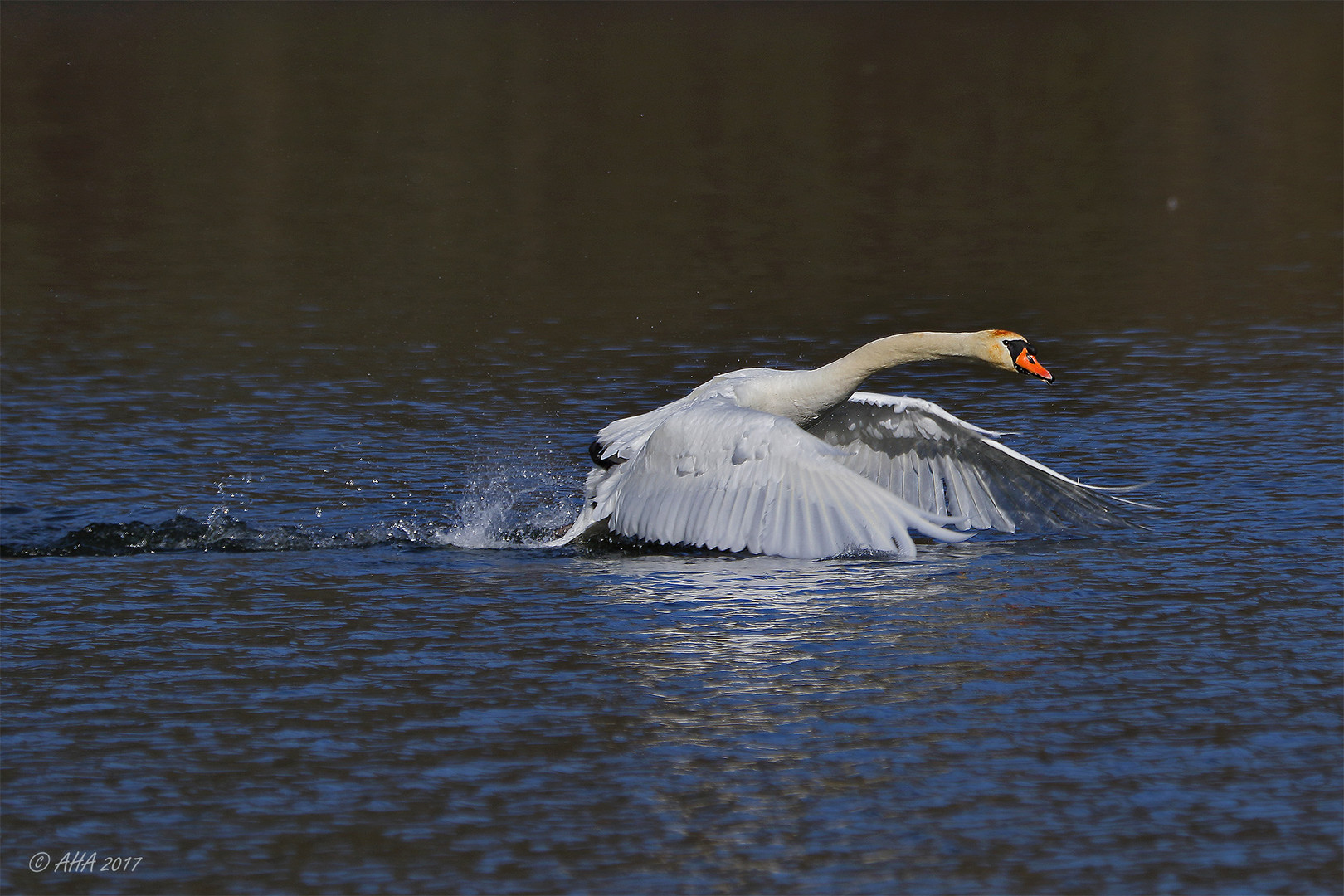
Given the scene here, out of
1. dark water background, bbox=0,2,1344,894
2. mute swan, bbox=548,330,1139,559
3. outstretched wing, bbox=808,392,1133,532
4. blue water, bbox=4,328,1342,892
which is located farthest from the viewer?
outstretched wing, bbox=808,392,1133,532

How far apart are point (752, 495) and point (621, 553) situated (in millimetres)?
1551

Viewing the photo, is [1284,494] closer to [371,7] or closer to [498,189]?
[498,189]

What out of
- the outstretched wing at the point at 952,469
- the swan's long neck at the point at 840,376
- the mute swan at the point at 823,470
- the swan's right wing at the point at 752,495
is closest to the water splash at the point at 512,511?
the mute swan at the point at 823,470

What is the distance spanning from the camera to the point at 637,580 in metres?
10.8

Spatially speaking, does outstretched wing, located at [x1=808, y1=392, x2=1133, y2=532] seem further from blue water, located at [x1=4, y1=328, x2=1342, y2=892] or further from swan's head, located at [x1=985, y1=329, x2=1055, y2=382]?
swan's head, located at [x1=985, y1=329, x2=1055, y2=382]

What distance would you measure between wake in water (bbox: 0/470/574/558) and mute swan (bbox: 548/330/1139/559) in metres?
0.50

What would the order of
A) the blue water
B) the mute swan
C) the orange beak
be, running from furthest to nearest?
the orange beak, the mute swan, the blue water

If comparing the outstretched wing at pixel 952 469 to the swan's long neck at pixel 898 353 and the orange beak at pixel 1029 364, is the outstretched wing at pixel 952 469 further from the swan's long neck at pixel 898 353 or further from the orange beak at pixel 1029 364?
the orange beak at pixel 1029 364

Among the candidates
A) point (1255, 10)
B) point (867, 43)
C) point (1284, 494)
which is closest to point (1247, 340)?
point (1284, 494)

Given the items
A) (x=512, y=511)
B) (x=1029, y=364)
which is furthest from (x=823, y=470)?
(x=512, y=511)

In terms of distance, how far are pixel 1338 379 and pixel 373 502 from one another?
24.9 ft

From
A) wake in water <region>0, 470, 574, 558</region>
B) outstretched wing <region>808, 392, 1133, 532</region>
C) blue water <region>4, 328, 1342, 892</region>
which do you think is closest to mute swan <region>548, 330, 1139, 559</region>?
outstretched wing <region>808, 392, 1133, 532</region>

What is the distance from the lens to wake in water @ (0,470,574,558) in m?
11.5

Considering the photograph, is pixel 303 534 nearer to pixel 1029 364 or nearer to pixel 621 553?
pixel 621 553
